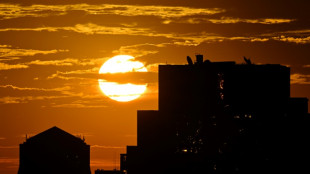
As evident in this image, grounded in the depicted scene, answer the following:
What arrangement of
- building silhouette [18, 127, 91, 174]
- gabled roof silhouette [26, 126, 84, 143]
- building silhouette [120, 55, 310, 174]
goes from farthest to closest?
gabled roof silhouette [26, 126, 84, 143] → building silhouette [18, 127, 91, 174] → building silhouette [120, 55, 310, 174]

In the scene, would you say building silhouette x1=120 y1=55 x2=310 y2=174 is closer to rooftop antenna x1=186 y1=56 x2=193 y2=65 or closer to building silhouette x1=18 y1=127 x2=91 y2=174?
rooftop antenna x1=186 y1=56 x2=193 y2=65

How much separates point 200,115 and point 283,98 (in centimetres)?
1214

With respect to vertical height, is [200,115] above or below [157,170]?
above

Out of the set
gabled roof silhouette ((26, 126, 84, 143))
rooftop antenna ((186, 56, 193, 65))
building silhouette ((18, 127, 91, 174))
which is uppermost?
rooftop antenna ((186, 56, 193, 65))

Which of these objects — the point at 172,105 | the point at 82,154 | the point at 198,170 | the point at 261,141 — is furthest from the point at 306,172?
the point at 82,154

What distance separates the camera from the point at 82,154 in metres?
124

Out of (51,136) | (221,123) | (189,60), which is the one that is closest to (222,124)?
(221,123)

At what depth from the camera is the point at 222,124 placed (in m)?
102

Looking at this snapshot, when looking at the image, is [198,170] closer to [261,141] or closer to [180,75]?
[261,141]

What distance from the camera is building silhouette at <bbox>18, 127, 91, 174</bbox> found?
388ft

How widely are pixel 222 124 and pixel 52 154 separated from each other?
29499mm

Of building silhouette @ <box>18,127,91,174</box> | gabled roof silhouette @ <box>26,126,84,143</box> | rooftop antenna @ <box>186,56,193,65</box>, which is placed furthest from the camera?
gabled roof silhouette @ <box>26,126,84,143</box>

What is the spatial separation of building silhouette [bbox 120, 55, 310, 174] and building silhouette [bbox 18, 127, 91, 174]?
35.0 ft

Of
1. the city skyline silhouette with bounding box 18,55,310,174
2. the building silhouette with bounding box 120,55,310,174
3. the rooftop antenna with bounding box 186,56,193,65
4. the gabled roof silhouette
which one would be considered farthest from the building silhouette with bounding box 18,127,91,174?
the rooftop antenna with bounding box 186,56,193,65
